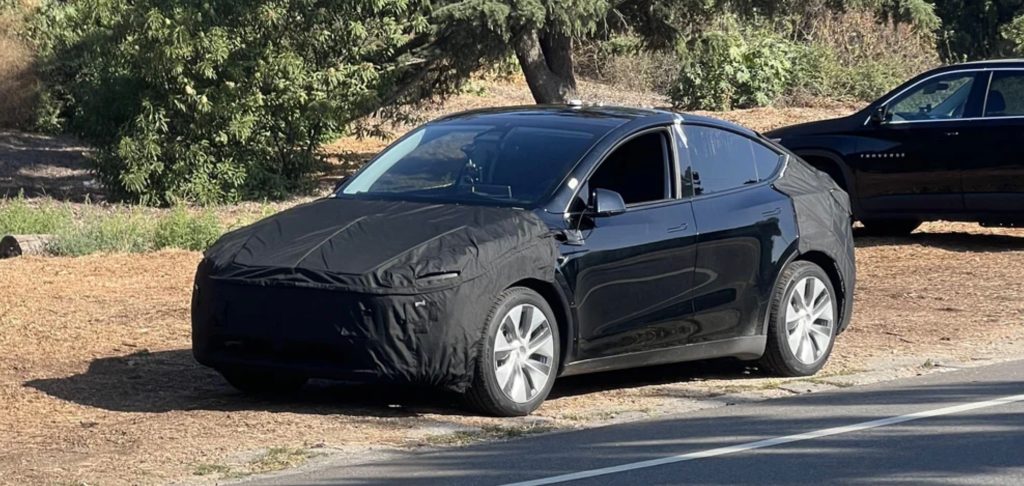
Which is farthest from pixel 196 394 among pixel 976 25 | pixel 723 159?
pixel 976 25

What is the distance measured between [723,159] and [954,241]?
7424mm

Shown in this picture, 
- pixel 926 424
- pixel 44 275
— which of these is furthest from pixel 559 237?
pixel 44 275

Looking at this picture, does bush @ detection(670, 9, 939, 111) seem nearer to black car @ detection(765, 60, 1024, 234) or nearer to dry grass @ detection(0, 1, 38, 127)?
black car @ detection(765, 60, 1024, 234)

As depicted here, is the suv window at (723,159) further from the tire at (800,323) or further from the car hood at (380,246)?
the car hood at (380,246)

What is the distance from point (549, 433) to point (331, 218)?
5.69 feet

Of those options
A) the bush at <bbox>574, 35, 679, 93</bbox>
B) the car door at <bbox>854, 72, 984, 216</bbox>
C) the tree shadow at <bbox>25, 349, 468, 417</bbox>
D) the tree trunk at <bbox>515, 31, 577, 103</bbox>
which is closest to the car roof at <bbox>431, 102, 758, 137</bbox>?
the tree shadow at <bbox>25, 349, 468, 417</bbox>

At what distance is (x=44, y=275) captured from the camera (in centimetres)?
1387

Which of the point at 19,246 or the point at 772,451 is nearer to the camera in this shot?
the point at 772,451

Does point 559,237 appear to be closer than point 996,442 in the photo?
No

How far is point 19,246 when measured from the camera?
50.8 ft

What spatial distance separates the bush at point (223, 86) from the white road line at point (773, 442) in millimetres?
13192

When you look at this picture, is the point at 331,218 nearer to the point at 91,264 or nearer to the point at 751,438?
the point at 751,438

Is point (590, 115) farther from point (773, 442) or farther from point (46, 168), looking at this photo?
point (46, 168)

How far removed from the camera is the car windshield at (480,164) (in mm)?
9258
